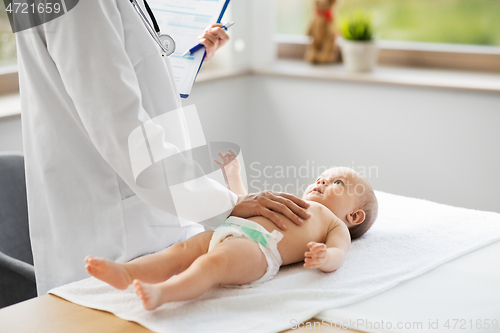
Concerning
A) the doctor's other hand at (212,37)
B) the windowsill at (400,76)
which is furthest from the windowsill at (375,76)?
the doctor's other hand at (212,37)

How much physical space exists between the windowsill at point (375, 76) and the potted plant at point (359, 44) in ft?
0.18

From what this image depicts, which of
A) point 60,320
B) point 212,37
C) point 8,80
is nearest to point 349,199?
point 212,37

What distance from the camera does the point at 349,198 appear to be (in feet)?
5.05

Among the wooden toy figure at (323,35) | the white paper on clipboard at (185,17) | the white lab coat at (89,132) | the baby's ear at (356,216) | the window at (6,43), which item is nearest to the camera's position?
the white lab coat at (89,132)

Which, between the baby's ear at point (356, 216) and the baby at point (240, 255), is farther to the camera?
the baby's ear at point (356, 216)

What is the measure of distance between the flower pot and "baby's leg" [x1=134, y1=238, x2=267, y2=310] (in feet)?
6.11

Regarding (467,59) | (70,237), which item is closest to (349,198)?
(70,237)

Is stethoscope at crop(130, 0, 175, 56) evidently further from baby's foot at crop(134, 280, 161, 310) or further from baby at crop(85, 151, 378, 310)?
baby's foot at crop(134, 280, 161, 310)

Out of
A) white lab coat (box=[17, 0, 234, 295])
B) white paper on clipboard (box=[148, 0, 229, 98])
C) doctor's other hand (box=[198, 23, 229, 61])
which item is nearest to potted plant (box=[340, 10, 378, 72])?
white paper on clipboard (box=[148, 0, 229, 98])

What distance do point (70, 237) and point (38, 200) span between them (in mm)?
134

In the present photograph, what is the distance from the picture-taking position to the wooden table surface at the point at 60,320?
989 mm

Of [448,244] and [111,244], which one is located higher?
[111,244]

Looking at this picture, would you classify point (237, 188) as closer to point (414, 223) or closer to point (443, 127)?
point (414, 223)

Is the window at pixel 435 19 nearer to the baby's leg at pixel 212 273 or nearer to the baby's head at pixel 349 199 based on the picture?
the baby's head at pixel 349 199
